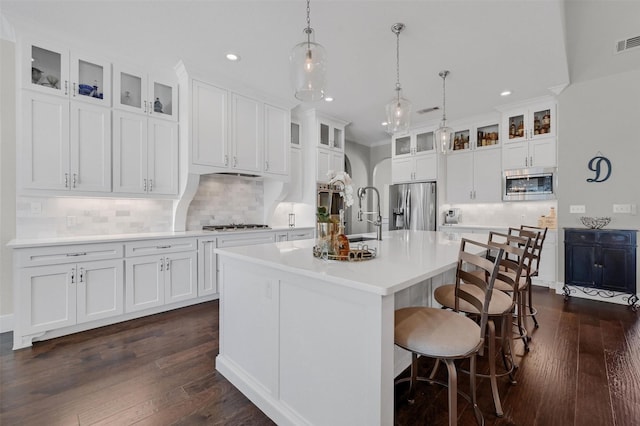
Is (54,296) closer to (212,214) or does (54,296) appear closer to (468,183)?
(212,214)

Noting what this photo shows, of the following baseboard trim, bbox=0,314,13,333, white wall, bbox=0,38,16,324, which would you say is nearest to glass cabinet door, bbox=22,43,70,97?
white wall, bbox=0,38,16,324

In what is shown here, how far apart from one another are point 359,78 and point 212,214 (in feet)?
9.10

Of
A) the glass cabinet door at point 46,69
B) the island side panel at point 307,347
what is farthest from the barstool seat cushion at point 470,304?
the glass cabinet door at point 46,69

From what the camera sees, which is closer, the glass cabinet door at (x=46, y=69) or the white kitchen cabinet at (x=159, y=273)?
the glass cabinet door at (x=46, y=69)

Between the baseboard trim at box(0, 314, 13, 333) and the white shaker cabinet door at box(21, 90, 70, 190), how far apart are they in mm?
1282

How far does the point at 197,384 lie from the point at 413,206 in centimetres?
470

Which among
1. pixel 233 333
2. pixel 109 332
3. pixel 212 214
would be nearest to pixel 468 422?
pixel 233 333

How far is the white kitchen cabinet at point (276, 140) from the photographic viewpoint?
4.27 metres

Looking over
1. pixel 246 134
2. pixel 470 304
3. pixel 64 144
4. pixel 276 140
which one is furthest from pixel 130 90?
pixel 470 304

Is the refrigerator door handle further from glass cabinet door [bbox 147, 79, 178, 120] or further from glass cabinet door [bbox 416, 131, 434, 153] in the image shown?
glass cabinet door [bbox 147, 79, 178, 120]

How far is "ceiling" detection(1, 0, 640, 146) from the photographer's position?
7.66 ft

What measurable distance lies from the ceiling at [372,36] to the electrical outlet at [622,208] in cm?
170

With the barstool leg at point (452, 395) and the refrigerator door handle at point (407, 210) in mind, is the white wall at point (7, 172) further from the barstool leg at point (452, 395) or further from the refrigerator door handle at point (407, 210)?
the refrigerator door handle at point (407, 210)

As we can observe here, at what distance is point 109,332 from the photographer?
2.70 meters
